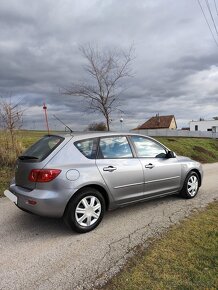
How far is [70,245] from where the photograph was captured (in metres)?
4.32

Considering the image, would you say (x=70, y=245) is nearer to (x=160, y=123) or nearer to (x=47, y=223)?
(x=47, y=223)

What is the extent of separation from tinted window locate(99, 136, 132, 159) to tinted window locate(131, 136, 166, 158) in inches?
10.1

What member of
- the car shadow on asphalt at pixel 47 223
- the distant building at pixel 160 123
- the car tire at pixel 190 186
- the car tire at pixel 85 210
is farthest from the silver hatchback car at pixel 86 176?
the distant building at pixel 160 123

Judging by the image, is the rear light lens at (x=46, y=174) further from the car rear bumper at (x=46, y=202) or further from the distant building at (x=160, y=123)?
the distant building at (x=160, y=123)

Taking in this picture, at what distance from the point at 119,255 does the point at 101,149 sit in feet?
6.19

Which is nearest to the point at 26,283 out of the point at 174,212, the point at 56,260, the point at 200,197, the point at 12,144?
the point at 56,260

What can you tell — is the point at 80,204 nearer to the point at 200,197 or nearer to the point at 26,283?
the point at 26,283

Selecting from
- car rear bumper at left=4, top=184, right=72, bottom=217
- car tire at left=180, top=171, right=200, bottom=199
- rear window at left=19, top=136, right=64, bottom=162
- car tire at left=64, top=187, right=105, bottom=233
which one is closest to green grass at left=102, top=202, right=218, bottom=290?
car tire at left=64, top=187, right=105, bottom=233

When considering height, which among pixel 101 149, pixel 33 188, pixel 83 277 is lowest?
pixel 83 277

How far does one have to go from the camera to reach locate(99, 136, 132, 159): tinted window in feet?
17.1

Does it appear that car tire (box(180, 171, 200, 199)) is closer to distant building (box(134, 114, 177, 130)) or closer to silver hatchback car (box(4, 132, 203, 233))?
silver hatchback car (box(4, 132, 203, 233))

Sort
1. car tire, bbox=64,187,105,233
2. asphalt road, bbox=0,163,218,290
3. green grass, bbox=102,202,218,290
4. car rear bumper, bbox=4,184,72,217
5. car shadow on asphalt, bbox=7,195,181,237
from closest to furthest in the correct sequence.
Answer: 1. green grass, bbox=102,202,218,290
2. asphalt road, bbox=0,163,218,290
3. car rear bumper, bbox=4,184,72,217
4. car tire, bbox=64,187,105,233
5. car shadow on asphalt, bbox=7,195,181,237

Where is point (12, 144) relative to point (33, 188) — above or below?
above

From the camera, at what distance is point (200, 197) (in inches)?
276
